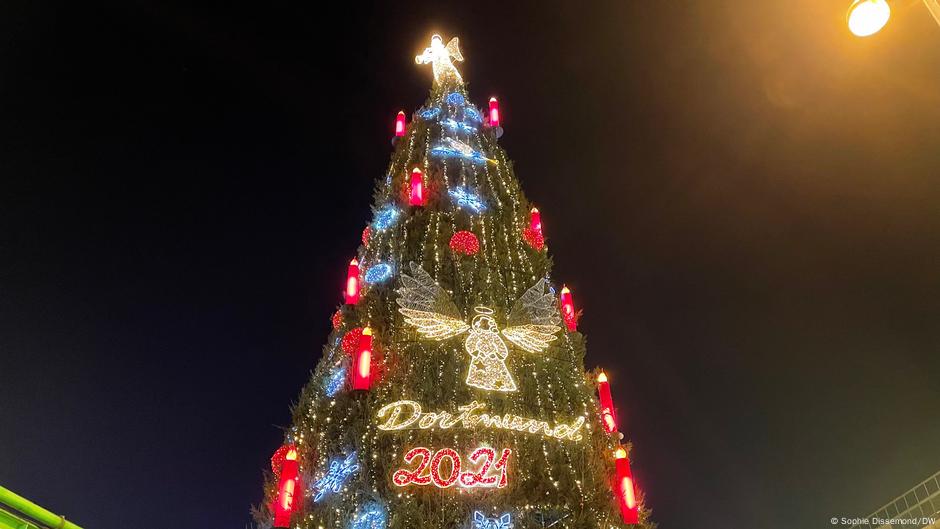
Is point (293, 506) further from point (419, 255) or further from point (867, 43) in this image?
point (867, 43)

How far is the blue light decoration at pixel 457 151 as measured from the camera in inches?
561

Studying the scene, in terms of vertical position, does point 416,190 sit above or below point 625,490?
above

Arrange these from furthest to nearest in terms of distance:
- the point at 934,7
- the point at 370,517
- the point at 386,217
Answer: the point at 386,217 → the point at 370,517 → the point at 934,7

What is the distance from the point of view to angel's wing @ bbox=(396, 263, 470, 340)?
10383 mm

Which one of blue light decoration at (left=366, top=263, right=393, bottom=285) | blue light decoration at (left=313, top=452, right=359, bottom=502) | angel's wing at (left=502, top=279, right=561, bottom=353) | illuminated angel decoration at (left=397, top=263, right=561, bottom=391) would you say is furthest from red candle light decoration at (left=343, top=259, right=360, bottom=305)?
blue light decoration at (left=313, top=452, right=359, bottom=502)

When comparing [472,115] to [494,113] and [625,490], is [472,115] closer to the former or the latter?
[494,113]

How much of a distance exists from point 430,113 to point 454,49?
3.44 meters

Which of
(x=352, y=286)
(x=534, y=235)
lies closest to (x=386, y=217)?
(x=352, y=286)

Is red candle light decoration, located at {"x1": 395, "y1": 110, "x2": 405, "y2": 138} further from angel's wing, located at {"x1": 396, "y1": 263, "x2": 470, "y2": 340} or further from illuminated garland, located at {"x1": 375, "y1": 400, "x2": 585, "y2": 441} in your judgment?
illuminated garland, located at {"x1": 375, "y1": 400, "x2": 585, "y2": 441}

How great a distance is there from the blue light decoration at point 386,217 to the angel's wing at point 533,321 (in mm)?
3584

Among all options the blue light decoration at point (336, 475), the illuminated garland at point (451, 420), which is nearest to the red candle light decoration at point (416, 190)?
the illuminated garland at point (451, 420)

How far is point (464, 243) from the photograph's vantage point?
11711 millimetres

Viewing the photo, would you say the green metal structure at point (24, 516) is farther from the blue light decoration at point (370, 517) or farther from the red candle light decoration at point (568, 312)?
the red candle light decoration at point (568, 312)

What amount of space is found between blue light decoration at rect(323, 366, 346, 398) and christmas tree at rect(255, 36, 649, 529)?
0.03m
